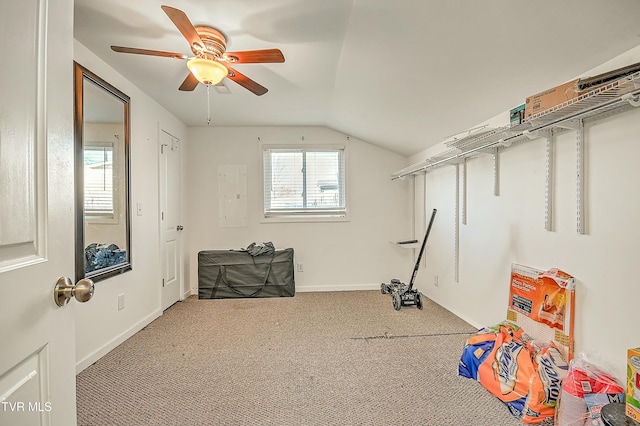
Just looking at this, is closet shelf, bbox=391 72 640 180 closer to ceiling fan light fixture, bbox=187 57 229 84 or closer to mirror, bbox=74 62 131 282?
ceiling fan light fixture, bbox=187 57 229 84

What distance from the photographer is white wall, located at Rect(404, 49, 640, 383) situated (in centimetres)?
147

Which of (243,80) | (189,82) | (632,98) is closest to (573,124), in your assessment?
(632,98)

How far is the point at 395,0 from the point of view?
158cm

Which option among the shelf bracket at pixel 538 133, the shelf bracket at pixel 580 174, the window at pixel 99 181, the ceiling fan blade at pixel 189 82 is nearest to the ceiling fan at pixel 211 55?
the ceiling fan blade at pixel 189 82

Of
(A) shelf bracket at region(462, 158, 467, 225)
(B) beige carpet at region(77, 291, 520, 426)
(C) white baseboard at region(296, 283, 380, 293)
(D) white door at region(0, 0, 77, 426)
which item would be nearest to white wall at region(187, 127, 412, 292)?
(C) white baseboard at region(296, 283, 380, 293)

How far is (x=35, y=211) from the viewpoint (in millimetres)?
614

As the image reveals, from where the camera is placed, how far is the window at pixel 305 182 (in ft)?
14.0

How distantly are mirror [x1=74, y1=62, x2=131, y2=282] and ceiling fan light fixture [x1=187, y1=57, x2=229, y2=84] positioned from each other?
935 mm

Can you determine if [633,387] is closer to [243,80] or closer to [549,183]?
[549,183]

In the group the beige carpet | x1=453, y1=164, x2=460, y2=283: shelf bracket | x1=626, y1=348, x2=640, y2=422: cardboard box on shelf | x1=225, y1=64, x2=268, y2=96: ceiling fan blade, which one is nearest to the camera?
x1=626, y1=348, x2=640, y2=422: cardboard box on shelf

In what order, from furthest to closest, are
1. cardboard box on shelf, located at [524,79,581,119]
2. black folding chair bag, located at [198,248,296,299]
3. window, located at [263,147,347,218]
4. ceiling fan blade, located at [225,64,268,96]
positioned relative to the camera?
window, located at [263,147,347,218] < black folding chair bag, located at [198,248,296,299] < ceiling fan blade, located at [225,64,268,96] < cardboard box on shelf, located at [524,79,581,119]

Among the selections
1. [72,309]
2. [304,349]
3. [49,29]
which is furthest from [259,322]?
[49,29]

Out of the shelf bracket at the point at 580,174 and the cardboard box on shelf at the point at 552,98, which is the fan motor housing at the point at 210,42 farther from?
the shelf bracket at the point at 580,174

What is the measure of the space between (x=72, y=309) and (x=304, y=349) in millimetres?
1944
